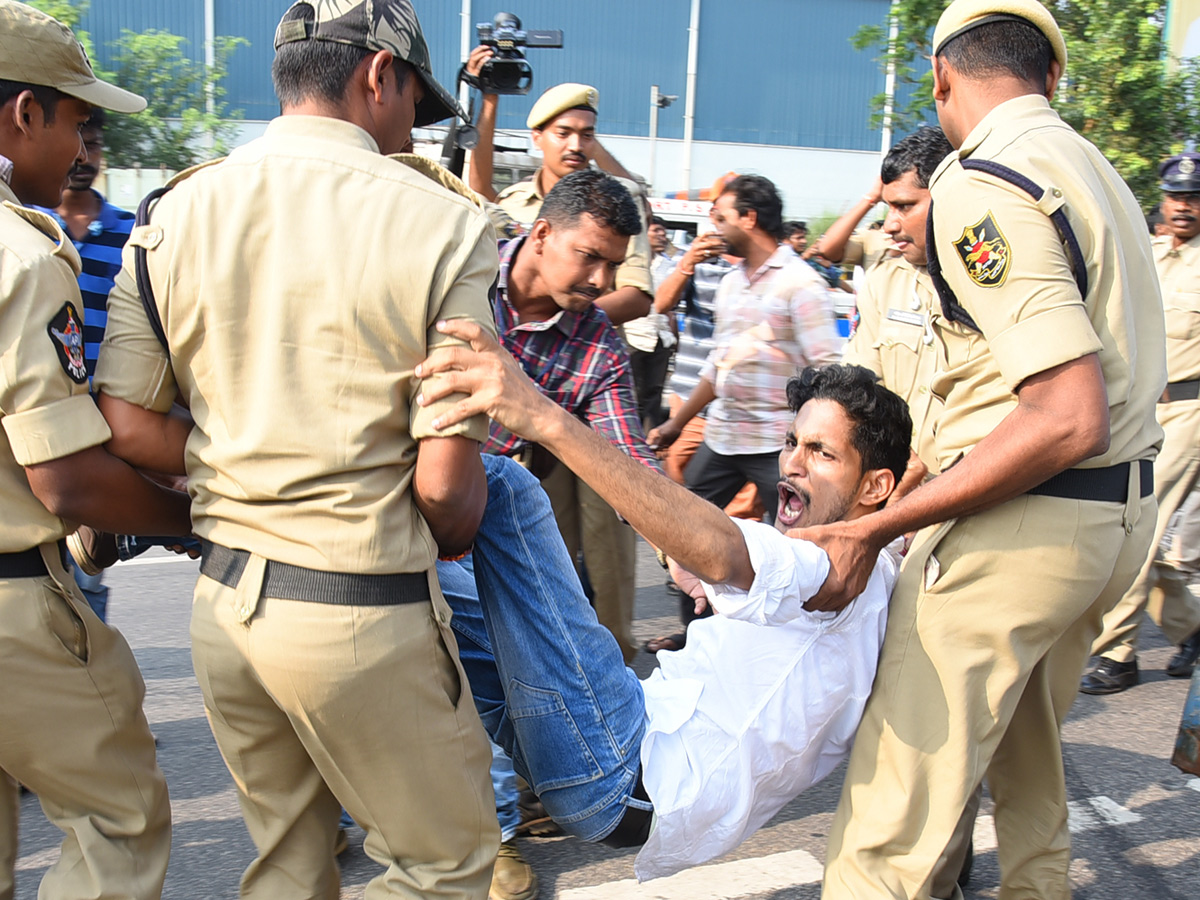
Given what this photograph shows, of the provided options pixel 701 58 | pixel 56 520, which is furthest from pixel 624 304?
pixel 701 58

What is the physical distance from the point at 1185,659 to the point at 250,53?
32.8 metres

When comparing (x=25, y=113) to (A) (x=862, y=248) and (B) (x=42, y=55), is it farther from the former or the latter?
(A) (x=862, y=248)

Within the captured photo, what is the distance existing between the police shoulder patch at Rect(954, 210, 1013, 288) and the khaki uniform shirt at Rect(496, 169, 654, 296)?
2422mm

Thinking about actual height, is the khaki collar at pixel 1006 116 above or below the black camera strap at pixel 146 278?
above

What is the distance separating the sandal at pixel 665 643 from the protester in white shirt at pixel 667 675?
243cm

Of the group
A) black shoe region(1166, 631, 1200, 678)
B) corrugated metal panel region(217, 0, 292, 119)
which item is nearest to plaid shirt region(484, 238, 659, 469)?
black shoe region(1166, 631, 1200, 678)

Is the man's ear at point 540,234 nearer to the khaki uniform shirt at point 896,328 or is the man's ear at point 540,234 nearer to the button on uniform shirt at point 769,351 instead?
the khaki uniform shirt at point 896,328

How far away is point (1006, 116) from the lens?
6.79 feet

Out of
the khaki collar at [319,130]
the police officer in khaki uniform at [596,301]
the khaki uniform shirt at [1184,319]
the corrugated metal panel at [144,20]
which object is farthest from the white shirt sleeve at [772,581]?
the corrugated metal panel at [144,20]

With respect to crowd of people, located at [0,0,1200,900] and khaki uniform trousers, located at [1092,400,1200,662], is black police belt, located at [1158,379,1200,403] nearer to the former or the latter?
khaki uniform trousers, located at [1092,400,1200,662]

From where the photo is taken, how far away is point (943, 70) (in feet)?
7.23

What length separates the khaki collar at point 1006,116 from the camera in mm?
2062

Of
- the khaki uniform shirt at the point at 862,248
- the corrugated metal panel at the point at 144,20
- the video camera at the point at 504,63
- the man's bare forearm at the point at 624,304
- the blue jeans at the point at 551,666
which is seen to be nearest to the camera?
the blue jeans at the point at 551,666

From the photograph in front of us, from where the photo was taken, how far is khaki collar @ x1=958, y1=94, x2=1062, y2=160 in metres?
2.06
